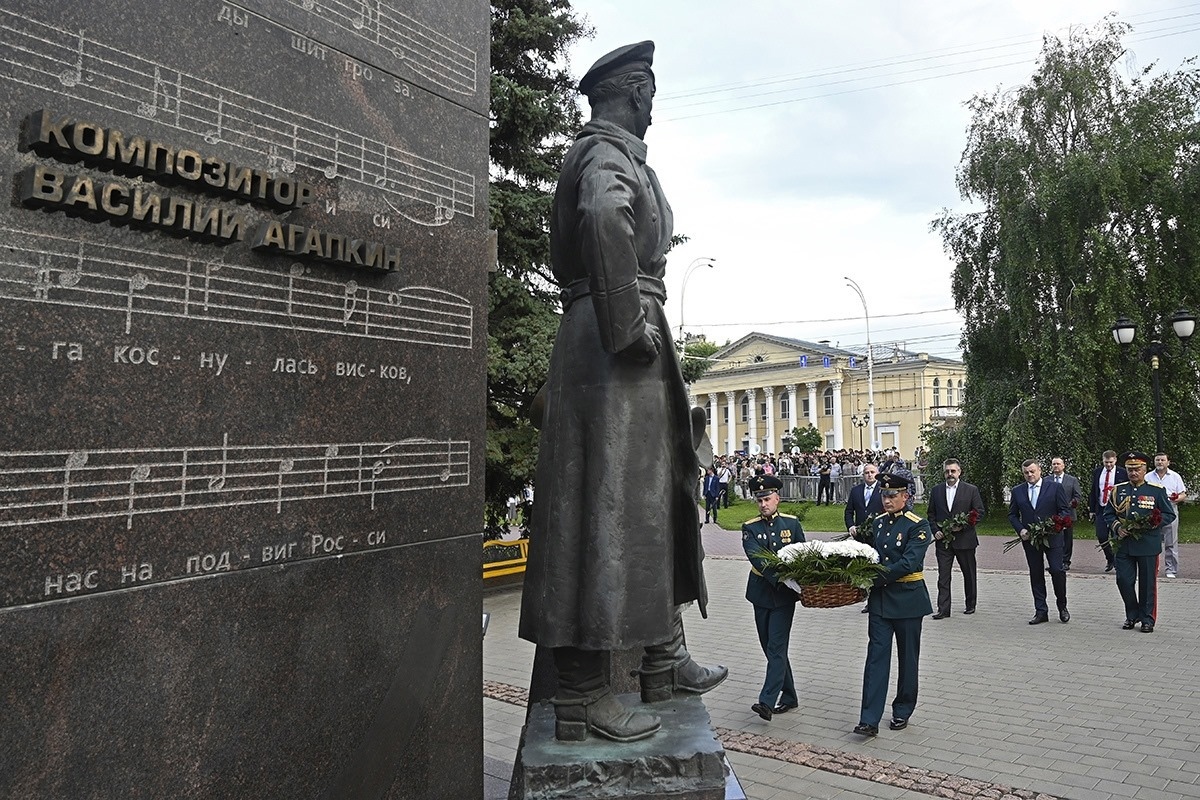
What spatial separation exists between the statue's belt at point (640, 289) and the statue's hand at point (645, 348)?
0.22 meters

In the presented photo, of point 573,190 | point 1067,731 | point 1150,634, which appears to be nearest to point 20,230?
point 573,190

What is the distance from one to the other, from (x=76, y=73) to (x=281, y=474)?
62.9 inches

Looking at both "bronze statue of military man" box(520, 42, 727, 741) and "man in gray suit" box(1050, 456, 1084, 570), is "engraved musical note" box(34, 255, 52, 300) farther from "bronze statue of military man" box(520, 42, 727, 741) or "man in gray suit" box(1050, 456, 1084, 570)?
"man in gray suit" box(1050, 456, 1084, 570)

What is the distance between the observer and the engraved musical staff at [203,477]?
2826mm

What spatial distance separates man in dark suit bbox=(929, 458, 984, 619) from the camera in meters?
11.4

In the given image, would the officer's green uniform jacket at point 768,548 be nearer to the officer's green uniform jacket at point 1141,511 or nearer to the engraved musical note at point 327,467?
the engraved musical note at point 327,467

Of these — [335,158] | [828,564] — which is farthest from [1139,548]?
[335,158]

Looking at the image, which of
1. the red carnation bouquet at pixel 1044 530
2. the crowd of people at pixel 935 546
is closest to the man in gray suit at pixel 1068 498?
the crowd of people at pixel 935 546

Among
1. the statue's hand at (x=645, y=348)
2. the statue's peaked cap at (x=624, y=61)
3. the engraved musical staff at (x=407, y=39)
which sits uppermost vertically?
the engraved musical staff at (x=407, y=39)

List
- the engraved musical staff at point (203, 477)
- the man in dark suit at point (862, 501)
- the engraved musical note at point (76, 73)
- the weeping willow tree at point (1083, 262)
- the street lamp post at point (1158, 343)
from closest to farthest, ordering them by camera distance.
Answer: the engraved musical staff at point (203, 477) < the engraved musical note at point (76, 73) < the man in dark suit at point (862, 501) < the street lamp post at point (1158, 343) < the weeping willow tree at point (1083, 262)

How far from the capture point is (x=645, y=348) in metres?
3.19

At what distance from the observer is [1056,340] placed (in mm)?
20562

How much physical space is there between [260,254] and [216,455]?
83cm

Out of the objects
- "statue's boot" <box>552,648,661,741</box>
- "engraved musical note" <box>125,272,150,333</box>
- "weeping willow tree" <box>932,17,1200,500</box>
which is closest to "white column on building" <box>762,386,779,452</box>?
"weeping willow tree" <box>932,17,1200,500</box>
